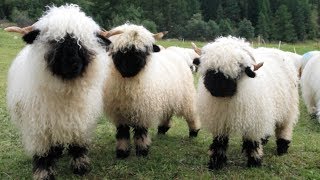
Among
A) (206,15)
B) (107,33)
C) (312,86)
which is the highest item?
(107,33)

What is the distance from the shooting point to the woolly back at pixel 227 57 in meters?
5.69

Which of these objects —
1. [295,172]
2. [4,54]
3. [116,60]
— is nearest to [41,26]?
[116,60]

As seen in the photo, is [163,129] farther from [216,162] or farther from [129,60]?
[129,60]

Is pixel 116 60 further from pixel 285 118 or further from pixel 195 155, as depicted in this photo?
pixel 285 118

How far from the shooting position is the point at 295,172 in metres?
6.39

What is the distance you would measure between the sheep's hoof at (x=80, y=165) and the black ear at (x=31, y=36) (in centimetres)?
173

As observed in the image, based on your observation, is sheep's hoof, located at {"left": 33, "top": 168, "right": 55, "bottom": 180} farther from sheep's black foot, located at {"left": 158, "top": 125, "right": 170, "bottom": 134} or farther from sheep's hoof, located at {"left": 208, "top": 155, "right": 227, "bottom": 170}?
sheep's black foot, located at {"left": 158, "top": 125, "right": 170, "bottom": 134}

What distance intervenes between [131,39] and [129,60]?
0.30 meters

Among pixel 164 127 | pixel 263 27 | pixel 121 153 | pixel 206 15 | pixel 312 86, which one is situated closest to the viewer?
pixel 121 153

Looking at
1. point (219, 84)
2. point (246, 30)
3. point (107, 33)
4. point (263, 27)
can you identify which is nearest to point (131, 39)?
point (107, 33)

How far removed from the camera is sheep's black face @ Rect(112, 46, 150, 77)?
6.21m

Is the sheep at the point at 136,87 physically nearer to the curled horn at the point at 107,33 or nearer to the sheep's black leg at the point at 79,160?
the curled horn at the point at 107,33

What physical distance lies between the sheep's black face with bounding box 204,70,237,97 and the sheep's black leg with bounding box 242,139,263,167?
1.00 m

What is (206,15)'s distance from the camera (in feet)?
259
